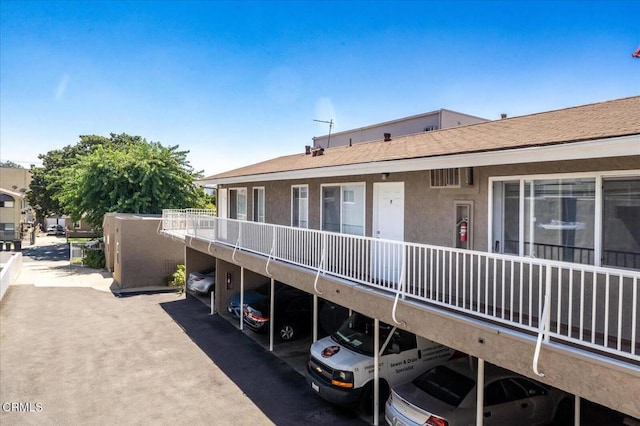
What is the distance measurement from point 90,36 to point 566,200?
1883 centimetres

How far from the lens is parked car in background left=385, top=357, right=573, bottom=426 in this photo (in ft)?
22.7

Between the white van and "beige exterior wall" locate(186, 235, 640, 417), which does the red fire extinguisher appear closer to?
"beige exterior wall" locate(186, 235, 640, 417)

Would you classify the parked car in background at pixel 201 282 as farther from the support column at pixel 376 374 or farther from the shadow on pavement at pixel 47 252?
the shadow on pavement at pixel 47 252

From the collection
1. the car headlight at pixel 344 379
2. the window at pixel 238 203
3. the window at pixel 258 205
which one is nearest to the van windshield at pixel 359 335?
the car headlight at pixel 344 379

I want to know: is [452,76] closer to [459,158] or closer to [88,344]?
[459,158]

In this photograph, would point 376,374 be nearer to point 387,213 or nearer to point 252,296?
point 387,213

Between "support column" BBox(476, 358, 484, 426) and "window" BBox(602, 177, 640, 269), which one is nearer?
"window" BBox(602, 177, 640, 269)

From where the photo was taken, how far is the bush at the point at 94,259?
29.5 metres

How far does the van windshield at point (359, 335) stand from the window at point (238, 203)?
29.0 feet

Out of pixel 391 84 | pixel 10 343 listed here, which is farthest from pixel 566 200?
pixel 10 343

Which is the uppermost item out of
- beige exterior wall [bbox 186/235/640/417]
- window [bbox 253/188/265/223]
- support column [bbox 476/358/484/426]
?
window [bbox 253/188/265/223]

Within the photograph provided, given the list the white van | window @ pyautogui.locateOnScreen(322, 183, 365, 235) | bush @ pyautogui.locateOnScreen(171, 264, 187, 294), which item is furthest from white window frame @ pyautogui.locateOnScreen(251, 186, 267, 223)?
bush @ pyautogui.locateOnScreen(171, 264, 187, 294)

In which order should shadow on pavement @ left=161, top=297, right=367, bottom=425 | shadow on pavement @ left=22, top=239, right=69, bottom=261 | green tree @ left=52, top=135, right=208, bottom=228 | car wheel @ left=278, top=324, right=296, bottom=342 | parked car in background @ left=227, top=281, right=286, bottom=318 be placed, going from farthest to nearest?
shadow on pavement @ left=22, top=239, right=69, bottom=261 < green tree @ left=52, top=135, right=208, bottom=228 < parked car in background @ left=227, top=281, right=286, bottom=318 < car wheel @ left=278, top=324, right=296, bottom=342 < shadow on pavement @ left=161, top=297, right=367, bottom=425

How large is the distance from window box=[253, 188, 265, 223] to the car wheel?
14.7 ft
